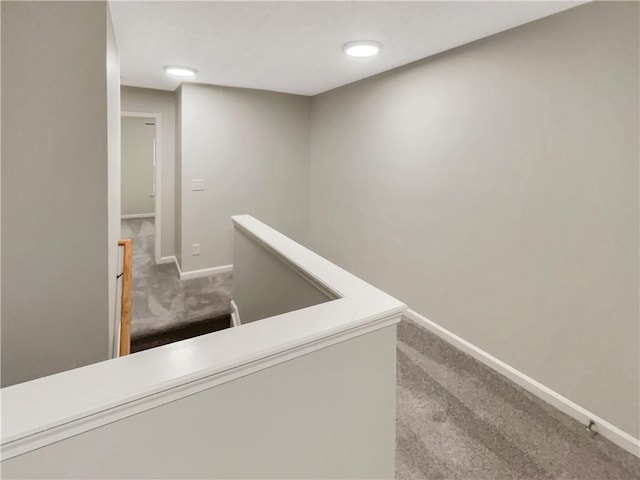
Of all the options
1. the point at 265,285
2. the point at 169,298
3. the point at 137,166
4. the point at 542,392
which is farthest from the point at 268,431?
the point at 137,166

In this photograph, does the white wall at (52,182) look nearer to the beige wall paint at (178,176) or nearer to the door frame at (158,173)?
the beige wall paint at (178,176)

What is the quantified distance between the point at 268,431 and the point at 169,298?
119 inches

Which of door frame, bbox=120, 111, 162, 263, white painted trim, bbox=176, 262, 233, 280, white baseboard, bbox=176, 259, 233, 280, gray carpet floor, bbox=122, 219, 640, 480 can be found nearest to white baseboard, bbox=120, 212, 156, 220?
door frame, bbox=120, 111, 162, 263

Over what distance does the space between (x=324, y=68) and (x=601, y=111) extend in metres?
2.08

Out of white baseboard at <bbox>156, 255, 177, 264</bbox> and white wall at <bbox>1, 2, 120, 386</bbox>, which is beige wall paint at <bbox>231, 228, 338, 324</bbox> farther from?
white baseboard at <bbox>156, 255, 177, 264</bbox>

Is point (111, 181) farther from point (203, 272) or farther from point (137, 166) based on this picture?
point (137, 166)

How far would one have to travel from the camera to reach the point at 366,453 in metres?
1.21

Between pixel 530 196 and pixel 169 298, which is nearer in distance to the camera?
pixel 530 196

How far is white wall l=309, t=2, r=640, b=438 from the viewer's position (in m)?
1.71

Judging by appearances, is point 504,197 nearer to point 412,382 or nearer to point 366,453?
point 412,382

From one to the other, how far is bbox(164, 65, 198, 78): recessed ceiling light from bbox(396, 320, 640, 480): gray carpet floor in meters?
3.09

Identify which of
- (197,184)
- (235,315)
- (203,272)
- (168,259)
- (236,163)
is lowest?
(235,315)

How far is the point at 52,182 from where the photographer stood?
1.52 metres

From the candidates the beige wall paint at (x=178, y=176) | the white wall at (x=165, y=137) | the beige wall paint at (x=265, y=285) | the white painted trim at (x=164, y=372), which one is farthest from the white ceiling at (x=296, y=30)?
the white painted trim at (x=164, y=372)
